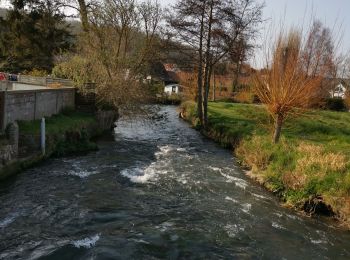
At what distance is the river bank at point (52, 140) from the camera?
Result: 1512 centimetres

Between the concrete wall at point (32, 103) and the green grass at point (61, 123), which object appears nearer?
the concrete wall at point (32, 103)

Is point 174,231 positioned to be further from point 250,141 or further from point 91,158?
point 250,141

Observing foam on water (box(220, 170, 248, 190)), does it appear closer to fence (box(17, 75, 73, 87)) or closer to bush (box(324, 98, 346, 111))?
fence (box(17, 75, 73, 87))

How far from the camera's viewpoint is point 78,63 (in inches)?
1111

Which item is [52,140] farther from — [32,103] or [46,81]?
[46,81]

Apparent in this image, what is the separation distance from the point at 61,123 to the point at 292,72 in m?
11.5

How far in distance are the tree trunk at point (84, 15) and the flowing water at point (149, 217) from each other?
15529mm

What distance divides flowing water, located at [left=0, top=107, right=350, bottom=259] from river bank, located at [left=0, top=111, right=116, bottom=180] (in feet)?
1.89

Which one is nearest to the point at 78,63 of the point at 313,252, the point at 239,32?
the point at 239,32

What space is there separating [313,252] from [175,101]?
47692 millimetres

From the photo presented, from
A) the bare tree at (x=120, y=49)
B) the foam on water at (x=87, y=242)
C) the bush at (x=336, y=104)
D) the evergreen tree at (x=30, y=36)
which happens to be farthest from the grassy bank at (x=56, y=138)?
the bush at (x=336, y=104)

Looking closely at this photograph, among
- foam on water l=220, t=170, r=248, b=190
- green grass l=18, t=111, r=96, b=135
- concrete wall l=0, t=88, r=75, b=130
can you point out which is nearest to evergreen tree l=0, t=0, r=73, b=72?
concrete wall l=0, t=88, r=75, b=130

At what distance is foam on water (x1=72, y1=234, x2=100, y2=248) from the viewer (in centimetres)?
929

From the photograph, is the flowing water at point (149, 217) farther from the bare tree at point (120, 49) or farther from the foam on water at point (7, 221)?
the bare tree at point (120, 49)
